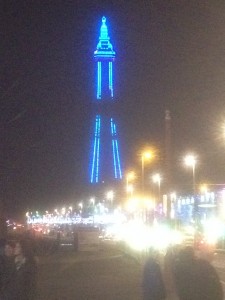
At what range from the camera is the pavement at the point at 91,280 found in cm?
2512

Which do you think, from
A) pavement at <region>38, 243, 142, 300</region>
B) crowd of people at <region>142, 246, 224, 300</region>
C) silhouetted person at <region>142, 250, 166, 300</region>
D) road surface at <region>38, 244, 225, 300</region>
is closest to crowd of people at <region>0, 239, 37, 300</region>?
silhouetted person at <region>142, 250, 166, 300</region>

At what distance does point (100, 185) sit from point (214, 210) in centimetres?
10756

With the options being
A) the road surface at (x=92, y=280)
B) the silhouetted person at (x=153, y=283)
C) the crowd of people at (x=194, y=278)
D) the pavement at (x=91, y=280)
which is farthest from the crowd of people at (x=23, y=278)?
the road surface at (x=92, y=280)

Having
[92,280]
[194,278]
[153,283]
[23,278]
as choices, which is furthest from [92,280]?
[194,278]

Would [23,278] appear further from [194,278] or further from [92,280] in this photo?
[92,280]

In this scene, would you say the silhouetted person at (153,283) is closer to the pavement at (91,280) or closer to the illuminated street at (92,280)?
the pavement at (91,280)

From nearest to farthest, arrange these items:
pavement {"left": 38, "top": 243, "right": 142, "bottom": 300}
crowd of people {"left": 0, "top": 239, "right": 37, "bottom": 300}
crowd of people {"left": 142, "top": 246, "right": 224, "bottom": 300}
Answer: crowd of people {"left": 142, "top": 246, "right": 224, "bottom": 300} → crowd of people {"left": 0, "top": 239, "right": 37, "bottom": 300} → pavement {"left": 38, "top": 243, "right": 142, "bottom": 300}

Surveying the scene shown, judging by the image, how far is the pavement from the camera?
989 inches

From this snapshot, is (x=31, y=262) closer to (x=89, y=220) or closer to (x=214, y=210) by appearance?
(x=214, y=210)

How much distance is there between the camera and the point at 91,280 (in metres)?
31.6

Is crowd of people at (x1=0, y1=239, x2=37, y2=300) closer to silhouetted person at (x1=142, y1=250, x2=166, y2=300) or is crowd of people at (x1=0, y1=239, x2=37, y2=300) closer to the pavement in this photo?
silhouetted person at (x1=142, y1=250, x2=166, y2=300)

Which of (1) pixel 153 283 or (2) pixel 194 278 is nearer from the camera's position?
(2) pixel 194 278

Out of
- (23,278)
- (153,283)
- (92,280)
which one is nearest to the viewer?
(23,278)

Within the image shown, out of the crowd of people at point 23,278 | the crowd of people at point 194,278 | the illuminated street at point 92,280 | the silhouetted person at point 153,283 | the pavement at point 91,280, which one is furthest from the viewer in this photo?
the illuminated street at point 92,280
